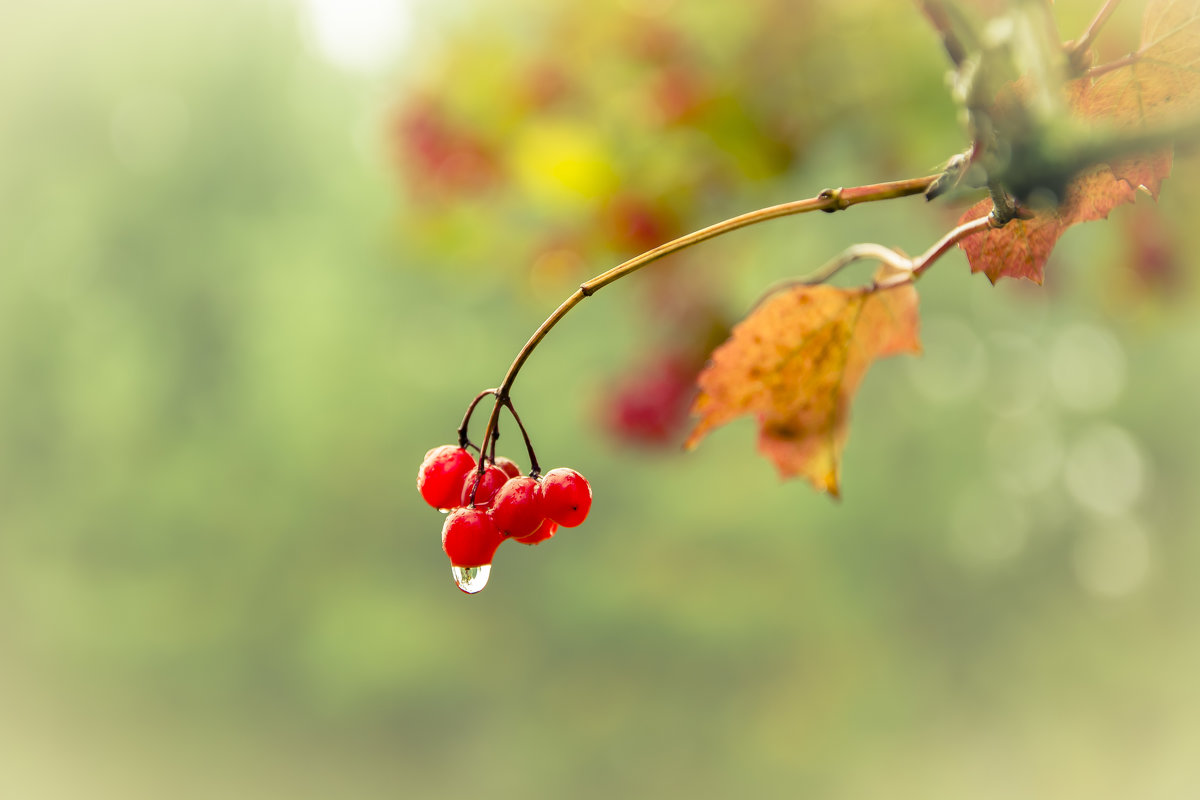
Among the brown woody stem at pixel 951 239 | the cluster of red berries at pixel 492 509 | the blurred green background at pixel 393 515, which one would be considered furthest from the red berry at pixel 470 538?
the blurred green background at pixel 393 515

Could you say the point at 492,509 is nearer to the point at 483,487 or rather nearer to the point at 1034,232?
the point at 483,487

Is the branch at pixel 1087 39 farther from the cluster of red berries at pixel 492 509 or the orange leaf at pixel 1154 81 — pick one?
the cluster of red berries at pixel 492 509

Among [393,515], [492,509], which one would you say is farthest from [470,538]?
[393,515]

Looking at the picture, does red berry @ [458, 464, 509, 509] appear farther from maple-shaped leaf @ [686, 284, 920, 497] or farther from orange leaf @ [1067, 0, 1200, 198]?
orange leaf @ [1067, 0, 1200, 198]

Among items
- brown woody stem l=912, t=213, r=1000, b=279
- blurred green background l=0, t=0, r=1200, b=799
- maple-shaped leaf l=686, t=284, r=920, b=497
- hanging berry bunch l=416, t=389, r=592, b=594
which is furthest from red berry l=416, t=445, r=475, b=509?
blurred green background l=0, t=0, r=1200, b=799

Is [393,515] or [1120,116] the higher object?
[393,515]

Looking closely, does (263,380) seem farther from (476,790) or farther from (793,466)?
(793,466)
